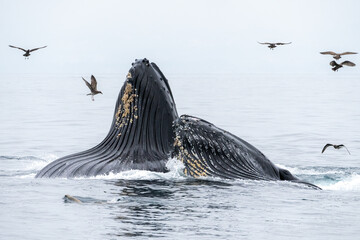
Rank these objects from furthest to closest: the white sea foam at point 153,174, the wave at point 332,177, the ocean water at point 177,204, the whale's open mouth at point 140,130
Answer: the wave at point 332,177 → the whale's open mouth at point 140,130 → the white sea foam at point 153,174 → the ocean water at point 177,204

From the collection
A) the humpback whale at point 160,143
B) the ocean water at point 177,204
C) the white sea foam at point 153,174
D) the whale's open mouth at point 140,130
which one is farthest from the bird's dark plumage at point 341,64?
the white sea foam at point 153,174

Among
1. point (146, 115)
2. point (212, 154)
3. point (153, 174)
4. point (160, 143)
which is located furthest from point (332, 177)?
point (146, 115)

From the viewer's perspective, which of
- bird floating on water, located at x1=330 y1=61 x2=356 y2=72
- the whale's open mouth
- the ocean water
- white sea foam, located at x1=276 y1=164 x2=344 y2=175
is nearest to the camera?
the ocean water

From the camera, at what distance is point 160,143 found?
48.6ft

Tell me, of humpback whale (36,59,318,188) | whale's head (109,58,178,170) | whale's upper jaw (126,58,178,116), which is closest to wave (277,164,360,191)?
→ humpback whale (36,59,318,188)

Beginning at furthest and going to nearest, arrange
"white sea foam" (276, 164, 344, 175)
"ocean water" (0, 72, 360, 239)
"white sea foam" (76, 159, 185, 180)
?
"white sea foam" (276, 164, 344, 175) < "white sea foam" (76, 159, 185, 180) < "ocean water" (0, 72, 360, 239)

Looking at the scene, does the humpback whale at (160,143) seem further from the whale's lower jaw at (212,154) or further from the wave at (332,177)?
the wave at (332,177)

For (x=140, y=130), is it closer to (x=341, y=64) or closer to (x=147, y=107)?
(x=147, y=107)

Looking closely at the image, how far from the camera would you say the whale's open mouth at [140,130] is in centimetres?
1466

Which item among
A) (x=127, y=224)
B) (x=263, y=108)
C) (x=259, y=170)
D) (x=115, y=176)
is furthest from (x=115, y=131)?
(x=263, y=108)

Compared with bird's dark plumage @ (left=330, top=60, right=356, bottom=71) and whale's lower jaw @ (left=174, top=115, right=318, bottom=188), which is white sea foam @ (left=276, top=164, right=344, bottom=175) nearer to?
bird's dark plumage @ (left=330, top=60, right=356, bottom=71)

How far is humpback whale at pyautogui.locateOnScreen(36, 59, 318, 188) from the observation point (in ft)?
47.9

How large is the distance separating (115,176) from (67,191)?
966 millimetres

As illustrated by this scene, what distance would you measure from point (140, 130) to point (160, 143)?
0.37 metres
